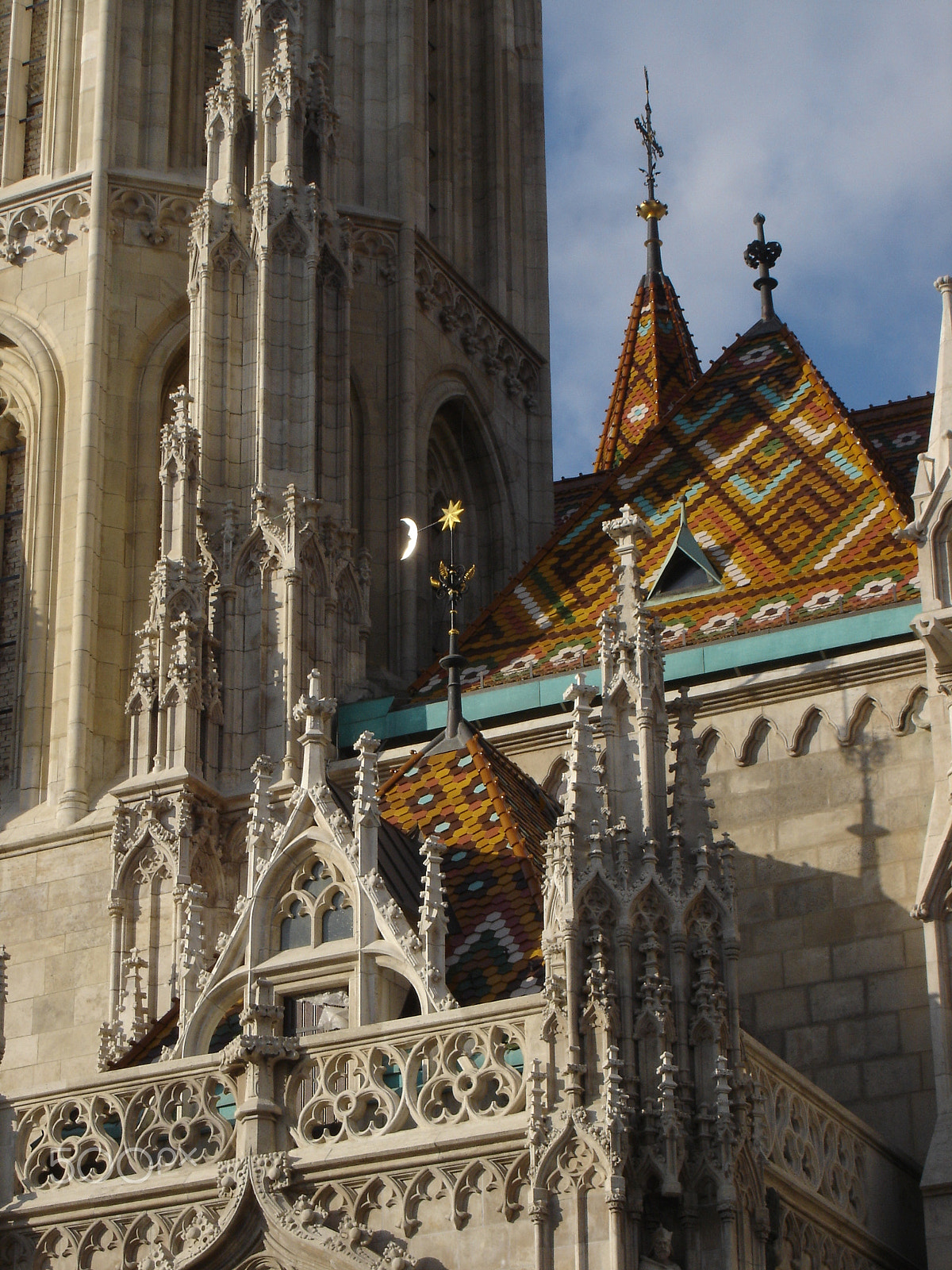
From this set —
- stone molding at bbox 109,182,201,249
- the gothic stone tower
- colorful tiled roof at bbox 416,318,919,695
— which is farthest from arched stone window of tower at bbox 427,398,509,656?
stone molding at bbox 109,182,201,249

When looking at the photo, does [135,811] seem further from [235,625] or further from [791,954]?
[791,954]

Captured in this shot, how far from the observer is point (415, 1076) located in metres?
12.9

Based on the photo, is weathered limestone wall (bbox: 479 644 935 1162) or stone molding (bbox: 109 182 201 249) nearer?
weathered limestone wall (bbox: 479 644 935 1162)

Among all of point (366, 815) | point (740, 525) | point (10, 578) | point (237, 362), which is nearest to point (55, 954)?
point (10, 578)

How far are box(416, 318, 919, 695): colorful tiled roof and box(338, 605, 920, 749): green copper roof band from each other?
0.33m

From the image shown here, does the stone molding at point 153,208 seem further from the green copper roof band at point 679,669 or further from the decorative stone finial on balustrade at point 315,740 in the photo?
the decorative stone finial on balustrade at point 315,740

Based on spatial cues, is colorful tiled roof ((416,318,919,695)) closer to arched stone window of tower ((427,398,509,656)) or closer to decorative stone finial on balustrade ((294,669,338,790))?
arched stone window of tower ((427,398,509,656))

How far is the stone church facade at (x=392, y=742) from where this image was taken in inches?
499

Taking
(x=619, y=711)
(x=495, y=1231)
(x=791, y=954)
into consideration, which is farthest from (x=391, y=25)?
(x=495, y=1231)

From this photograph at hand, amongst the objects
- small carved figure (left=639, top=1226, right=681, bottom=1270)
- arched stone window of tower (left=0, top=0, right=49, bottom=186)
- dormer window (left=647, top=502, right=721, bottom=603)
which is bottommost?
small carved figure (left=639, top=1226, right=681, bottom=1270)

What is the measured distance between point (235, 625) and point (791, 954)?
16.5 ft

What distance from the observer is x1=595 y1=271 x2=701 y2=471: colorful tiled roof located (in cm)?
2950

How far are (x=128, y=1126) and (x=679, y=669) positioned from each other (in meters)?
6.15

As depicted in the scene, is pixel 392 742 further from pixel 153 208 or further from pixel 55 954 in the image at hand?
pixel 153 208
